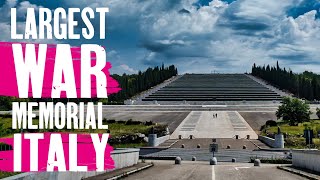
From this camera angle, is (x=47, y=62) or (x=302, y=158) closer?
(x=47, y=62)

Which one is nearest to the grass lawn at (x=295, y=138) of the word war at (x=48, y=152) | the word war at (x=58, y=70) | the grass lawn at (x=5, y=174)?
the word war at (x=48, y=152)

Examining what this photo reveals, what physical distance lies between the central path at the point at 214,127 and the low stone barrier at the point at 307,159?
31776 millimetres

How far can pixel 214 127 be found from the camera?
247 feet

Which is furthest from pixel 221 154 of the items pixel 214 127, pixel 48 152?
pixel 48 152

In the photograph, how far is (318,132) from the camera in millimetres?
59281

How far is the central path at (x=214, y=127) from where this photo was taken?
220 ft

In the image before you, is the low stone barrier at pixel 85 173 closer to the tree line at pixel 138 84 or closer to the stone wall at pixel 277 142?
the stone wall at pixel 277 142

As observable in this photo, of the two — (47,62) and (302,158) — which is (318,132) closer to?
(302,158)

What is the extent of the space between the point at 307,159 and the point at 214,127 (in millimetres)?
46533

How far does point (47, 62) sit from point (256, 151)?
116ft

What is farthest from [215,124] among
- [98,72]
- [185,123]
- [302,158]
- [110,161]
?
[98,72]

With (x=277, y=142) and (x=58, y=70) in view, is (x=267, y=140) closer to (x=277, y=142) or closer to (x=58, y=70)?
(x=277, y=142)

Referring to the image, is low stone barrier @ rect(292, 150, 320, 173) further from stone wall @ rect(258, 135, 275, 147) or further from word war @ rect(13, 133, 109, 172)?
stone wall @ rect(258, 135, 275, 147)

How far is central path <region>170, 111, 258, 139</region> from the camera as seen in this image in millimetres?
66938
